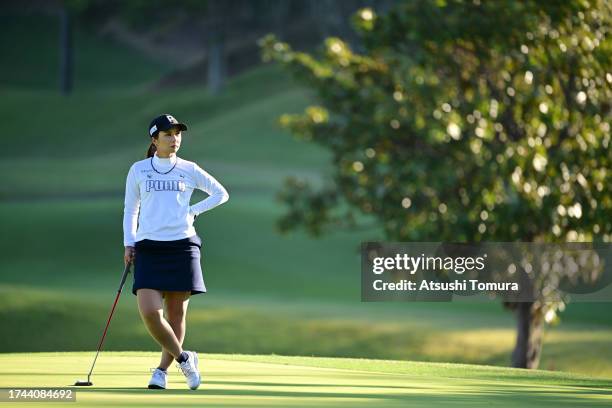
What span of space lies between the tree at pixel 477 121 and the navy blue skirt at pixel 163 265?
1242cm

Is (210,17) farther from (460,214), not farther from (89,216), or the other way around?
(460,214)

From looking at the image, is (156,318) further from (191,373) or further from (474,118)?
(474,118)

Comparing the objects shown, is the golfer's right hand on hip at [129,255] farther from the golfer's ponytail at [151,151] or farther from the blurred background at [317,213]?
the blurred background at [317,213]

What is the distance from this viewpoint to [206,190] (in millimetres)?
10469

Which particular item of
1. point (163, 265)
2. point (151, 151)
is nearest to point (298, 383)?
point (163, 265)

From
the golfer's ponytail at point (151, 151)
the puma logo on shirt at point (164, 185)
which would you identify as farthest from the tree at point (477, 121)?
the puma logo on shirt at point (164, 185)

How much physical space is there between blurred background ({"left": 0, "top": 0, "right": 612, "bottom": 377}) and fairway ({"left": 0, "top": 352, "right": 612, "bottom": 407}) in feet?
28.6

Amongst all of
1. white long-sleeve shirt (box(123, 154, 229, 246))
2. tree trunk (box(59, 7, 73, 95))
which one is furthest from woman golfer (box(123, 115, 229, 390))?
tree trunk (box(59, 7, 73, 95))

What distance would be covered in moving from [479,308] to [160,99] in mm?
51193

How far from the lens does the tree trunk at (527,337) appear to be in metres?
24.1

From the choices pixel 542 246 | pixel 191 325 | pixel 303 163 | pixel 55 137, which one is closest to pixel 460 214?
pixel 542 246

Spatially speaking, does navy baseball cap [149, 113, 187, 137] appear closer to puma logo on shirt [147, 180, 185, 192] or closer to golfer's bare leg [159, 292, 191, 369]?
puma logo on shirt [147, 180, 185, 192]

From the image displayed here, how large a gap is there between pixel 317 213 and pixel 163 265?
17.2 m

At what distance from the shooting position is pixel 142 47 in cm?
11538
